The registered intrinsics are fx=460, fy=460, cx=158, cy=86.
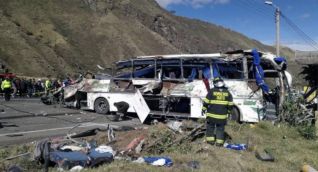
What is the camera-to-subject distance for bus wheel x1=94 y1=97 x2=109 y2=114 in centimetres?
1756

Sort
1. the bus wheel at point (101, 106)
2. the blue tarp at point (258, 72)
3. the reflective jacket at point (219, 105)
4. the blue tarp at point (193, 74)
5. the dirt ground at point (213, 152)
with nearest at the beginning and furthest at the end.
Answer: the dirt ground at point (213, 152)
the reflective jacket at point (219, 105)
the blue tarp at point (258, 72)
the blue tarp at point (193, 74)
the bus wheel at point (101, 106)

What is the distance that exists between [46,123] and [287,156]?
25.7 ft

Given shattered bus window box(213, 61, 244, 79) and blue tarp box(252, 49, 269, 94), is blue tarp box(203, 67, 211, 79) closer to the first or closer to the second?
shattered bus window box(213, 61, 244, 79)

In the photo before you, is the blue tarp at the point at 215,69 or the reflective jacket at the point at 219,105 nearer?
the reflective jacket at the point at 219,105

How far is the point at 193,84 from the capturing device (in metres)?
15.6

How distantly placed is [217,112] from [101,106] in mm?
7873

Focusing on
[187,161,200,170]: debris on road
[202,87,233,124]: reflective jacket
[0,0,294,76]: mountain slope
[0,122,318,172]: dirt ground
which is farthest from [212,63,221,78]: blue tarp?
[0,0,294,76]: mountain slope

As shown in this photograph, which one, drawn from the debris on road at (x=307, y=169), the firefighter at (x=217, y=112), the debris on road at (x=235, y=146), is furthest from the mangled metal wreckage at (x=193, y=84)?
the debris on road at (x=307, y=169)

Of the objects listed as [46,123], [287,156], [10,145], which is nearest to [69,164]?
[10,145]

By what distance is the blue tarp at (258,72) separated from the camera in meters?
14.8

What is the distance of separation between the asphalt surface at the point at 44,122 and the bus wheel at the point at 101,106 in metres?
0.27

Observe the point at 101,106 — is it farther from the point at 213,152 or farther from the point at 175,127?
the point at 213,152

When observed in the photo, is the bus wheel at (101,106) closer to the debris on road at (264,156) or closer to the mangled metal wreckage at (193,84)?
the mangled metal wreckage at (193,84)

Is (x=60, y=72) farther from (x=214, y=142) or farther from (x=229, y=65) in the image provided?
(x=214, y=142)
